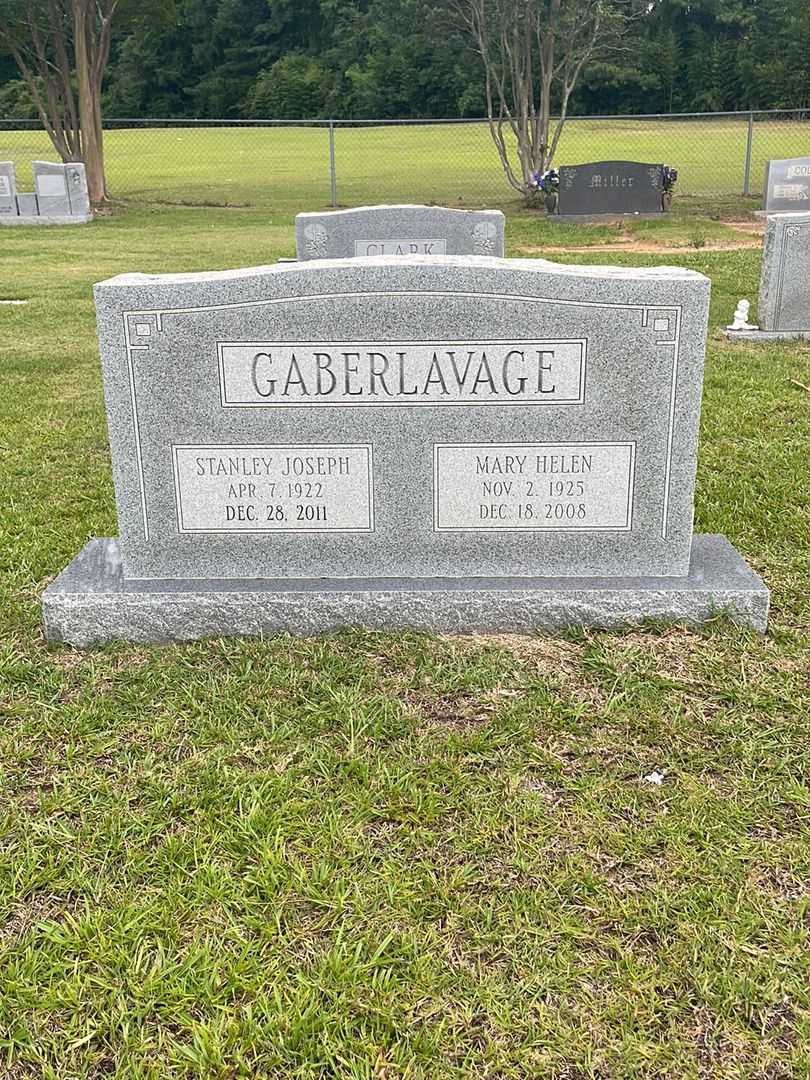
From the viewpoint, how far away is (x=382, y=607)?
350cm

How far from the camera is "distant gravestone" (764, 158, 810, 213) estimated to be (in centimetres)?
1745

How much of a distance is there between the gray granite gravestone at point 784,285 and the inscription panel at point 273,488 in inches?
230

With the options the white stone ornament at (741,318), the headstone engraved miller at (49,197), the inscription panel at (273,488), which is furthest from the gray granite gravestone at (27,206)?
the inscription panel at (273,488)

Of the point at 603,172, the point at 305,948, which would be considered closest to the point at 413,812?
the point at 305,948

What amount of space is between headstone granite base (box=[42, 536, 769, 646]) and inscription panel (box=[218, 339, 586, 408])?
2.05ft

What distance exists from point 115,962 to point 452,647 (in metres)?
1.56

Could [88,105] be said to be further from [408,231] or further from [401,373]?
[401,373]

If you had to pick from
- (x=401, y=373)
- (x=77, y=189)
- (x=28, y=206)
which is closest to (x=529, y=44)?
(x=77, y=189)

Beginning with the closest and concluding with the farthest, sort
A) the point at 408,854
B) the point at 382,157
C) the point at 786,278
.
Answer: the point at 408,854, the point at 786,278, the point at 382,157

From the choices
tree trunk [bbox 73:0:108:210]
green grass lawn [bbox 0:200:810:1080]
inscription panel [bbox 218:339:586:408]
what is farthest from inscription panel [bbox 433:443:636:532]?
tree trunk [bbox 73:0:108:210]

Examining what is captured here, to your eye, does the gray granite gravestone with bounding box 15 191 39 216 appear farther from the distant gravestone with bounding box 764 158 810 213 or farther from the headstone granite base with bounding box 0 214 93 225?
the distant gravestone with bounding box 764 158 810 213

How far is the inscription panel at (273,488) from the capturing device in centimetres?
350

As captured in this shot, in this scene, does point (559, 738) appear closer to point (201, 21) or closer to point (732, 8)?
point (732, 8)

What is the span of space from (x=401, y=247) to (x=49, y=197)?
14.2 meters
